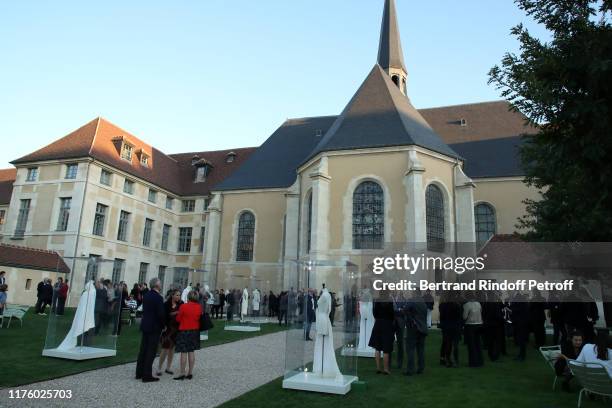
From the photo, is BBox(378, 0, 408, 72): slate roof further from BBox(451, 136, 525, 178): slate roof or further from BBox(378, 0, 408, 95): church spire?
BBox(451, 136, 525, 178): slate roof

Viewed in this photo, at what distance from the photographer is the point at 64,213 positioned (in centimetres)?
2686

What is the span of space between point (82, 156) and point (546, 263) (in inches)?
1029

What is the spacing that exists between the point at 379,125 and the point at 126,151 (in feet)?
61.5

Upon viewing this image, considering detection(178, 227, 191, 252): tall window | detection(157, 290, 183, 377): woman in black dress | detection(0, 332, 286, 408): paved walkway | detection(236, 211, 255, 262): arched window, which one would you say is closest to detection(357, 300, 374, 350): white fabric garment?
detection(0, 332, 286, 408): paved walkway

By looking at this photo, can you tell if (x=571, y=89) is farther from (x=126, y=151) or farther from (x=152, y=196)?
(x=152, y=196)

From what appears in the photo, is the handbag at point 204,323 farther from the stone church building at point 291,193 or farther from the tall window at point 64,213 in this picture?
the tall window at point 64,213

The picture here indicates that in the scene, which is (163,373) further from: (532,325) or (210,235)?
(210,235)

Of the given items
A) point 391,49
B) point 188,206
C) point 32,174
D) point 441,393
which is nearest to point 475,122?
point 391,49


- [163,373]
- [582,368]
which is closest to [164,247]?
[163,373]

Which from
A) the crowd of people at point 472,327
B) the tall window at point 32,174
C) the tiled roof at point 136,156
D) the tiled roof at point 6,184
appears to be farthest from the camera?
the tiled roof at point 6,184

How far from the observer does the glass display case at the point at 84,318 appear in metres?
8.70

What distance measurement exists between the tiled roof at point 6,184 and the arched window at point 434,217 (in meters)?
31.6

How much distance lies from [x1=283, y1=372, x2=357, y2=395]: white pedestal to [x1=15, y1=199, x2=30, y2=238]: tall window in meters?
27.0

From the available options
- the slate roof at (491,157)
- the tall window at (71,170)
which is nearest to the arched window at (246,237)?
the tall window at (71,170)
